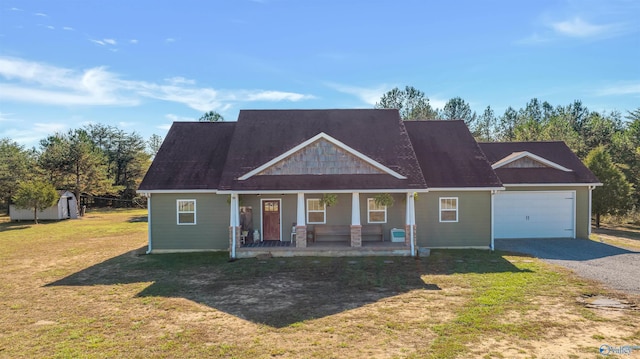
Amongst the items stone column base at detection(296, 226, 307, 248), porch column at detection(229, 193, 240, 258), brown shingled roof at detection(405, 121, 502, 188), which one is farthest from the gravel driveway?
porch column at detection(229, 193, 240, 258)

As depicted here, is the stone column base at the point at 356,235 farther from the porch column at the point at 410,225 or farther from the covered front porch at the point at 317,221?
the porch column at the point at 410,225

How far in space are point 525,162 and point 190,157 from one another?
55.4ft

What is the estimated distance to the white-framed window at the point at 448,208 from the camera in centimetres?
1611

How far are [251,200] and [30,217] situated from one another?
24896 mm

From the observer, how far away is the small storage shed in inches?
1172

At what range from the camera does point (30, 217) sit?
30094mm

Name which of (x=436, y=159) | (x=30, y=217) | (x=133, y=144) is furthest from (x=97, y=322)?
(x=133, y=144)

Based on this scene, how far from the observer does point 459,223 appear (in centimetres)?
1603

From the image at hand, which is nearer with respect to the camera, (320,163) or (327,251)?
(327,251)

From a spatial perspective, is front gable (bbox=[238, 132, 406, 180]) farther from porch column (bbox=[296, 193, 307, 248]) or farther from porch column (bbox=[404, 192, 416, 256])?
porch column (bbox=[296, 193, 307, 248])

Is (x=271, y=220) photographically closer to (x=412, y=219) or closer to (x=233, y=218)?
(x=233, y=218)

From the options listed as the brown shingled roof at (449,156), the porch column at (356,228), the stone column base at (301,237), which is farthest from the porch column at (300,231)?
the brown shingled roof at (449,156)

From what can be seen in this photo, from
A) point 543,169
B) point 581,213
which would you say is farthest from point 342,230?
point 581,213

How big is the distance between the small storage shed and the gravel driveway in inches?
1317
